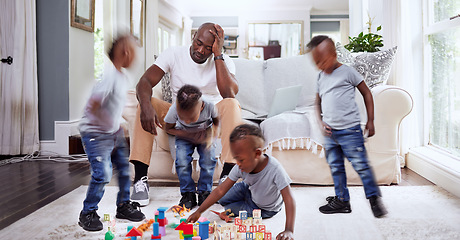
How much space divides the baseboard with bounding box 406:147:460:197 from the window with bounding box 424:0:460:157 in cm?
9

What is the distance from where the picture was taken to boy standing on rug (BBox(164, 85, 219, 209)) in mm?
1223

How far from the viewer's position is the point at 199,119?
141 cm

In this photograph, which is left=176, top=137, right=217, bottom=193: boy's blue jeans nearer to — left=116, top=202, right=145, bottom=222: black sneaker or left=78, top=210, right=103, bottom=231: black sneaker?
left=116, top=202, right=145, bottom=222: black sneaker

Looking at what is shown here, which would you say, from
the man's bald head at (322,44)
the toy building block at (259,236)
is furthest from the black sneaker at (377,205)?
the man's bald head at (322,44)

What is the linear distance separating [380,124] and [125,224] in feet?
3.90

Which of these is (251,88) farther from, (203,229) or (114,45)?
(114,45)

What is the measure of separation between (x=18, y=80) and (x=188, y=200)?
Answer: 2.10 m

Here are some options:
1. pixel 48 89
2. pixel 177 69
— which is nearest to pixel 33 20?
pixel 48 89

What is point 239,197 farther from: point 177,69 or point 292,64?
point 292,64

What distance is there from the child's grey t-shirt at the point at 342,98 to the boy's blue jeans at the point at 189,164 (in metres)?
0.73

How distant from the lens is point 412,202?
5.85 feet

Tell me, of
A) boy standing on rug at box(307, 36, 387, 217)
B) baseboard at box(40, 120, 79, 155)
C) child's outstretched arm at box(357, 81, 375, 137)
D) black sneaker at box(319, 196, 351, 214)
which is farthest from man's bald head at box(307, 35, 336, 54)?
baseboard at box(40, 120, 79, 155)

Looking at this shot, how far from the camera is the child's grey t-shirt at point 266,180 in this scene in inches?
50.3

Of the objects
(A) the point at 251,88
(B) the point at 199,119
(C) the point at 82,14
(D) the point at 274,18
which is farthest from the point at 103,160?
(D) the point at 274,18
